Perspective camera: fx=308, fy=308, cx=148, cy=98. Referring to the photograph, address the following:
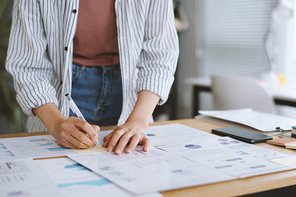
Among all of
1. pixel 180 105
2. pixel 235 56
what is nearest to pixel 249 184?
pixel 235 56

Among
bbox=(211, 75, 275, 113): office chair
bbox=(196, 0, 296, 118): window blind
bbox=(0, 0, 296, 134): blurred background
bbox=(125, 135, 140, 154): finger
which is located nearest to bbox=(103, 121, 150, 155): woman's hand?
bbox=(125, 135, 140, 154): finger

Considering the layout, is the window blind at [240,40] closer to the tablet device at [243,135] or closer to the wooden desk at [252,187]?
the tablet device at [243,135]

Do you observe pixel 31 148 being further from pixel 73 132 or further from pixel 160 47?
pixel 160 47

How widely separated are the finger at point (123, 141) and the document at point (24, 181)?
0.63 ft

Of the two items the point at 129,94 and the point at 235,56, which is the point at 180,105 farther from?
the point at 129,94

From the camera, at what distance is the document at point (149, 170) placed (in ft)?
1.79

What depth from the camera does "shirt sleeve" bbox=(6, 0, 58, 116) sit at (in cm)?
99

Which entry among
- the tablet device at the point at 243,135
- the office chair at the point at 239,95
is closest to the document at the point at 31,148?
the tablet device at the point at 243,135

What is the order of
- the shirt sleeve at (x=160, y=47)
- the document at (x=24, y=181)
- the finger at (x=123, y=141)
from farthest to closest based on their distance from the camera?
the shirt sleeve at (x=160, y=47), the finger at (x=123, y=141), the document at (x=24, y=181)

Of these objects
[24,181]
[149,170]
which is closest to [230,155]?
[149,170]

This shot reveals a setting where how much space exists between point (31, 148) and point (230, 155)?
50cm

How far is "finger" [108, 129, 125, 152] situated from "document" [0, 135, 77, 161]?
90 millimetres

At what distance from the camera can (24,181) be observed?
1.83 ft

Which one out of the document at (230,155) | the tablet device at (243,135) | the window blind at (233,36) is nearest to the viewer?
the document at (230,155)
